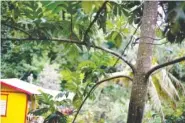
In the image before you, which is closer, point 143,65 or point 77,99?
point 143,65

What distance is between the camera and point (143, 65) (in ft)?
2.77

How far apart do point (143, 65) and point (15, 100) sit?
138 cm

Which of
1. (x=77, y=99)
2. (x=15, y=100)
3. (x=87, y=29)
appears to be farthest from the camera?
(x=15, y=100)

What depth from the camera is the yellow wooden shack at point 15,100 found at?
5.86 feet

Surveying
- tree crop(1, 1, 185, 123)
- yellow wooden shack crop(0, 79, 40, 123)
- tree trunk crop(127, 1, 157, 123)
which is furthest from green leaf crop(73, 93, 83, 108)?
yellow wooden shack crop(0, 79, 40, 123)

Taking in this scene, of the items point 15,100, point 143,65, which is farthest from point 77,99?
point 15,100

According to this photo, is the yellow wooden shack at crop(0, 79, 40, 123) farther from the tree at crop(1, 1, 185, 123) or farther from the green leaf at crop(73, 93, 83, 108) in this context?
the tree at crop(1, 1, 185, 123)

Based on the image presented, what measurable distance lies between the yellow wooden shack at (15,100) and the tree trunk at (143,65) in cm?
101

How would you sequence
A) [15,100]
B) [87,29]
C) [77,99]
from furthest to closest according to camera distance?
[15,100], [77,99], [87,29]

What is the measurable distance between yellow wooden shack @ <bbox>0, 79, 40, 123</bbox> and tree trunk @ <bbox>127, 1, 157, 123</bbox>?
1012mm

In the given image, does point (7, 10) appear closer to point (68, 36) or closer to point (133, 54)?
point (68, 36)

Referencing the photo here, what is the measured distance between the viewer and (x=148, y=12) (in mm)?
863

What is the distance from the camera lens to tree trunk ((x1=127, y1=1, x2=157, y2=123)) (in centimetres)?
83

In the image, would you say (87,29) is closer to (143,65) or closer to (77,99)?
(143,65)
